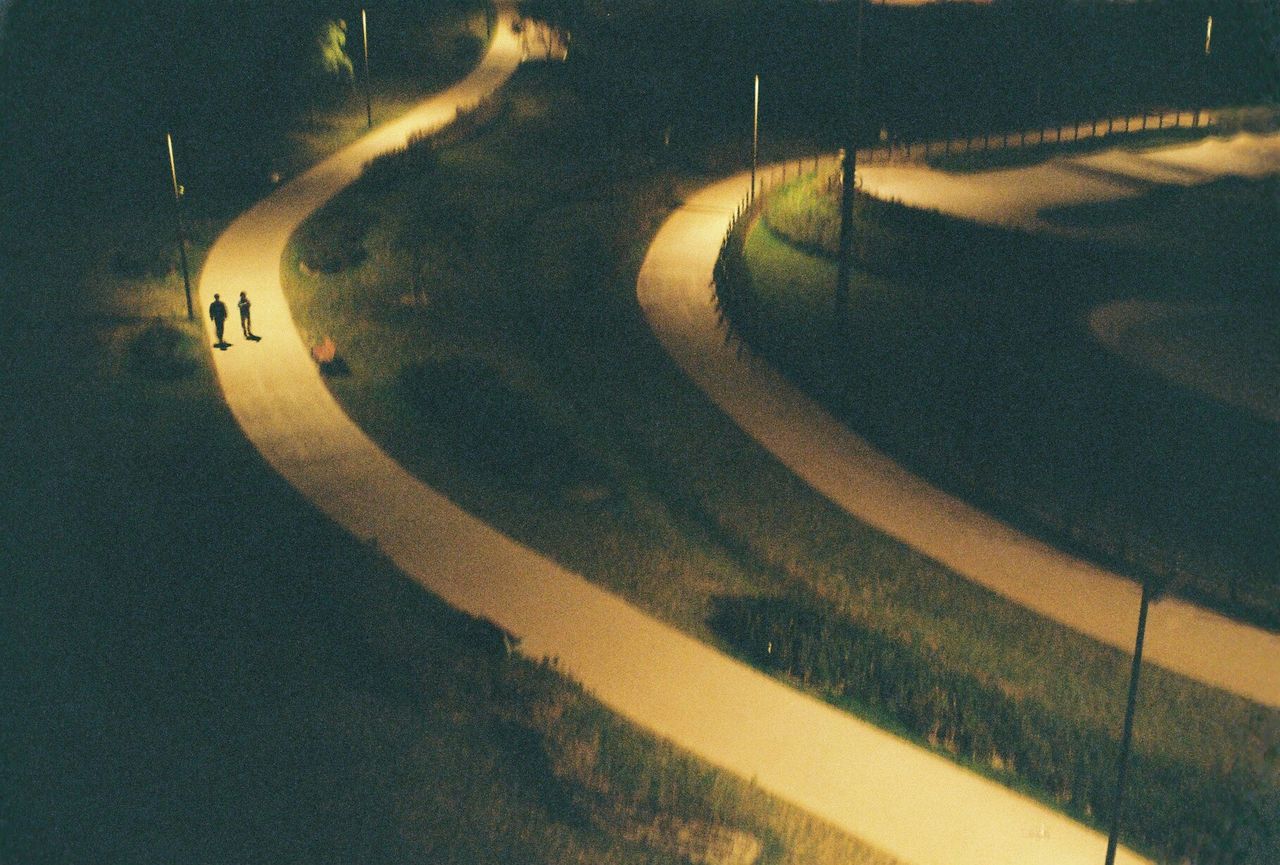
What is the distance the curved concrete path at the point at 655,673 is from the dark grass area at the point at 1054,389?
4.41 metres

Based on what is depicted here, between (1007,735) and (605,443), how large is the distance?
12.2 metres

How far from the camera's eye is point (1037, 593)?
22.8 m

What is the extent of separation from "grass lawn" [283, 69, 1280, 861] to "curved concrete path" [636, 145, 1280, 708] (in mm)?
581

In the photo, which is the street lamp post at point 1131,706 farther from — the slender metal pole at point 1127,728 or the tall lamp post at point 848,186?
the tall lamp post at point 848,186

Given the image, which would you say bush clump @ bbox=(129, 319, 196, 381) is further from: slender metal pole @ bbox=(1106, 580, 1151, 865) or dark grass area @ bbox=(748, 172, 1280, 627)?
slender metal pole @ bbox=(1106, 580, 1151, 865)

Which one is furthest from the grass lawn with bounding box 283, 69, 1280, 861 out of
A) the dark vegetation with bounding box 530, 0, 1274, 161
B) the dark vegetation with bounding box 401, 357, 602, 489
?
the dark vegetation with bounding box 530, 0, 1274, 161

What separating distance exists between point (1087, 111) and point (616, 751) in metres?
53.4

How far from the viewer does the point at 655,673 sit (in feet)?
66.0

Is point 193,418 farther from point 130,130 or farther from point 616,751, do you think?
point 130,130

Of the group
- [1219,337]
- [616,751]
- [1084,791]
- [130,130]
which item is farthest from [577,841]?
[130,130]

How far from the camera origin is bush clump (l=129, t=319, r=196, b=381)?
31469mm

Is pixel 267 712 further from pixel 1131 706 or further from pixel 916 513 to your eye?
pixel 916 513

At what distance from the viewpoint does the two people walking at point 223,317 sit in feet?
108

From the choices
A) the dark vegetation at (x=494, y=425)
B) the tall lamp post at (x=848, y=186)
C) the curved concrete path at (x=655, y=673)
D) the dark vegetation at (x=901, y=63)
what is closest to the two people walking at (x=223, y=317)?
the curved concrete path at (x=655, y=673)
